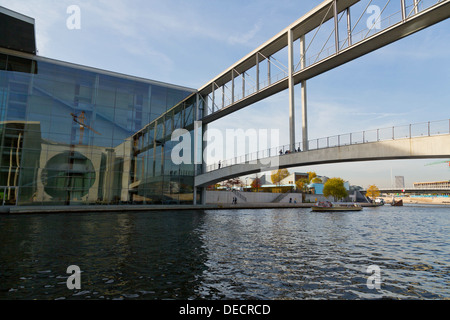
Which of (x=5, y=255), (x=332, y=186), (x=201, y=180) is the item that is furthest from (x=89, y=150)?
(x=332, y=186)

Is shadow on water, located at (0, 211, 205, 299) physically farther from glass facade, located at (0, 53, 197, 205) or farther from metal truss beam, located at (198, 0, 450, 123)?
metal truss beam, located at (198, 0, 450, 123)

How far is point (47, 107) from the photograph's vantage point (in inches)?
1261

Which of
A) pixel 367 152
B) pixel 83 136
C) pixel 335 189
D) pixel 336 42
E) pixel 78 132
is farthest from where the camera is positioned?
pixel 335 189

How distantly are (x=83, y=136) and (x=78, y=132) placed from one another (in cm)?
68

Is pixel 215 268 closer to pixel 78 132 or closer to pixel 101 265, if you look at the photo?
pixel 101 265

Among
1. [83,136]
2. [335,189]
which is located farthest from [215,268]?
[335,189]

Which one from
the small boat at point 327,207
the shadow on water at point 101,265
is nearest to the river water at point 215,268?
the shadow on water at point 101,265

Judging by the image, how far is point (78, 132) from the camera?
33344 mm

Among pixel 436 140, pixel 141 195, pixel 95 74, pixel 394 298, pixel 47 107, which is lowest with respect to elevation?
pixel 394 298

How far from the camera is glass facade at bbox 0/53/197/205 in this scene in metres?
30.6

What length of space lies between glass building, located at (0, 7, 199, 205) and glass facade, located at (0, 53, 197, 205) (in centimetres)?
9

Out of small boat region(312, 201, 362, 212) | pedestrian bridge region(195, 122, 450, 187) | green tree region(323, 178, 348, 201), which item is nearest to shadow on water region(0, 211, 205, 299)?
pedestrian bridge region(195, 122, 450, 187)
